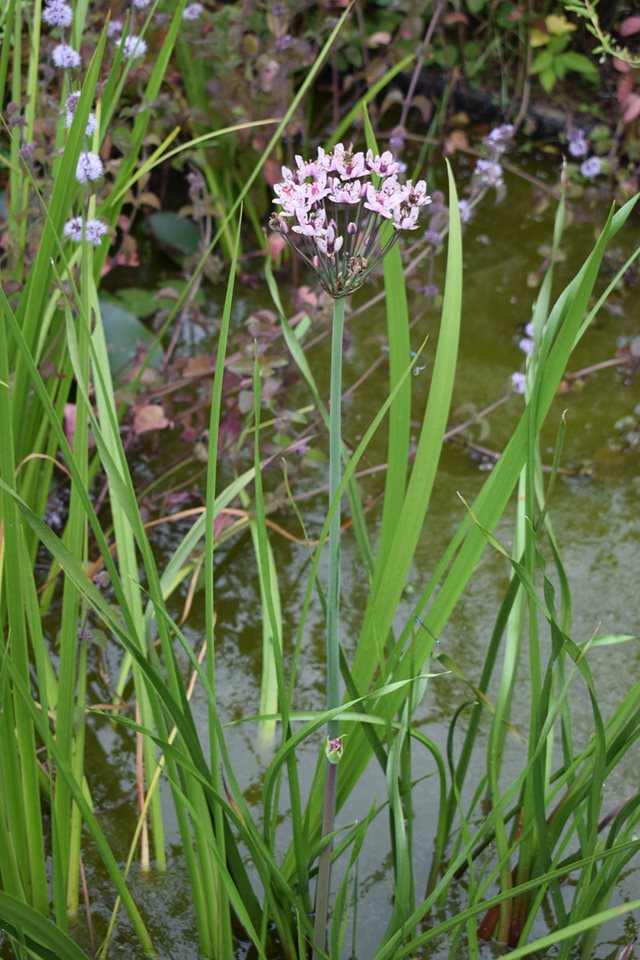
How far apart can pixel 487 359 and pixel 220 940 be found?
5.16ft

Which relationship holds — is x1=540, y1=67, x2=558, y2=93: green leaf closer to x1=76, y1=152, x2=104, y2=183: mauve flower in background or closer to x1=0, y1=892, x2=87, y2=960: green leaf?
x1=76, y1=152, x2=104, y2=183: mauve flower in background

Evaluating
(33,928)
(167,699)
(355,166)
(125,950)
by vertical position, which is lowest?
(125,950)

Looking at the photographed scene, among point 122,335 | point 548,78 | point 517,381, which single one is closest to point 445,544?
point 517,381

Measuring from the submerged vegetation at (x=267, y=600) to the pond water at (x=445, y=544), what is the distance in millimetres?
10

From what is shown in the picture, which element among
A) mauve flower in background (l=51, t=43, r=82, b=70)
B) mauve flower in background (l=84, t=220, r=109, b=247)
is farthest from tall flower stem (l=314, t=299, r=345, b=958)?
mauve flower in background (l=51, t=43, r=82, b=70)

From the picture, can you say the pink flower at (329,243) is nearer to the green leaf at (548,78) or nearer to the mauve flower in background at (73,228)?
the mauve flower in background at (73,228)

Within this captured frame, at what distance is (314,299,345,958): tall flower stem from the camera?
2.90ft

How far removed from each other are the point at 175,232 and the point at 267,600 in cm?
182

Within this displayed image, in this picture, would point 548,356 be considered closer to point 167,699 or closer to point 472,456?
point 167,699

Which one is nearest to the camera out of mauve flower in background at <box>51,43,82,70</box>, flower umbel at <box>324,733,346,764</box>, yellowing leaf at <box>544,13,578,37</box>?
flower umbel at <box>324,733,346,764</box>

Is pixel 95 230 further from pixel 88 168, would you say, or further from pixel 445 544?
pixel 445 544

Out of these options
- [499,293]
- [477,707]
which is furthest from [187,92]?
[477,707]

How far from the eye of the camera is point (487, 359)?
2480 millimetres

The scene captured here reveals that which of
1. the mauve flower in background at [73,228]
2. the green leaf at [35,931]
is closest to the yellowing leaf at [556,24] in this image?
the mauve flower in background at [73,228]
